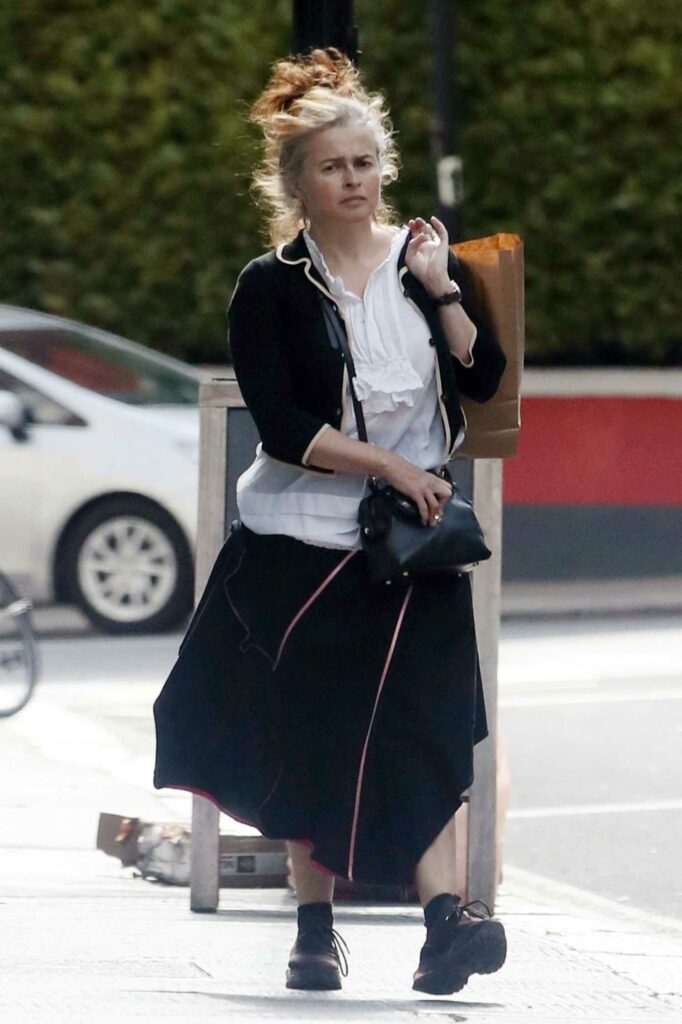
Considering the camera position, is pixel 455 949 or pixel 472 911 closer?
pixel 455 949

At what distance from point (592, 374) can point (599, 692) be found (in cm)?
503

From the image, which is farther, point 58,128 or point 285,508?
point 58,128

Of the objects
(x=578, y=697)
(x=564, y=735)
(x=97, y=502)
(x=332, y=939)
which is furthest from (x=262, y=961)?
(x=97, y=502)

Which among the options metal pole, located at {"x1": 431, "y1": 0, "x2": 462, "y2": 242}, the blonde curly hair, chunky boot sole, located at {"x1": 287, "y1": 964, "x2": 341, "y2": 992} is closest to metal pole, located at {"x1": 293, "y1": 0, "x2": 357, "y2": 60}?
the blonde curly hair

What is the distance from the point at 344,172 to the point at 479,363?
449 mm

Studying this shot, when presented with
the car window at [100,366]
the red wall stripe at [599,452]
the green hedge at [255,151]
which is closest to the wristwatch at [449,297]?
the car window at [100,366]

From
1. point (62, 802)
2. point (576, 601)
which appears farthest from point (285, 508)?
point (576, 601)

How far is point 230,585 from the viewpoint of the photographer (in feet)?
14.7

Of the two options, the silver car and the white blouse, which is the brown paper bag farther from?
the silver car

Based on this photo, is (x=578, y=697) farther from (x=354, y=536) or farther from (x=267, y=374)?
(x=267, y=374)

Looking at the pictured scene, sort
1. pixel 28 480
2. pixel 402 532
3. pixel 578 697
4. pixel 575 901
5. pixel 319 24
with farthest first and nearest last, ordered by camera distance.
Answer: pixel 28 480, pixel 578 697, pixel 575 901, pixel 319 24, pixel 402 532

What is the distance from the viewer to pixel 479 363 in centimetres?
441

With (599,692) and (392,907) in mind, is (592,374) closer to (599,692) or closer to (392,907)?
(599,692)

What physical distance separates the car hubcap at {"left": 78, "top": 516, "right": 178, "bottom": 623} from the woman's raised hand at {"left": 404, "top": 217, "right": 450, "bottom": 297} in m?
7.30
